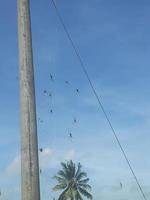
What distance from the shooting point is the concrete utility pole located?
6410mm

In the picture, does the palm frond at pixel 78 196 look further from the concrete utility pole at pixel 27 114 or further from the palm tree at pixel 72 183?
the concrete utility pole at pixel 27 114

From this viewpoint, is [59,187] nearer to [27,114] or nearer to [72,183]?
[72,183]

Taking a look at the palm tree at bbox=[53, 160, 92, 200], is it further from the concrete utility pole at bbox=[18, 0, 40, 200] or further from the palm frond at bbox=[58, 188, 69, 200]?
the concrete utility pole at bbox=[18, 0, 40, 200]

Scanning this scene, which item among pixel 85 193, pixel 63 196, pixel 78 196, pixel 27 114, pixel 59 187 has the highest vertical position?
pixel 59 187

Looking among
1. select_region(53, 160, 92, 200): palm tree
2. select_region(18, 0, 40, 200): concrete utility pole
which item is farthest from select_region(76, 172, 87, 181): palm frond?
select_region(18, 0, 40, 200): concrete utility pole

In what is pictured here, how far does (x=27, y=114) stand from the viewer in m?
6.66

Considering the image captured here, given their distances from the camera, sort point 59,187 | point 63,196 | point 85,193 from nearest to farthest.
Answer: point 63,196 → point 59,187 → point 85,193

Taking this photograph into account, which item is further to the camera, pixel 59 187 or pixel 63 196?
pixel 59 187

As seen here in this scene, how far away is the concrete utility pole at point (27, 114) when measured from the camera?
6.41 m

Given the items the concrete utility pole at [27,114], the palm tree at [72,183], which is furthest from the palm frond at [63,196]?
the concrete utility pole at [27,114]

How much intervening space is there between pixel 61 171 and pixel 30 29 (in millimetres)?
90524

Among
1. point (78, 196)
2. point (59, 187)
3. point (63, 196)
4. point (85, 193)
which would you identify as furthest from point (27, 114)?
point (85, 193)

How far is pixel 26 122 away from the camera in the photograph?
6.62 metres

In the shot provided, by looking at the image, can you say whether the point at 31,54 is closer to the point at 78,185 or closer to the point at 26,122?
the point at 26,122
